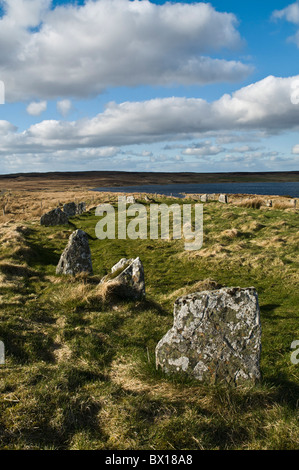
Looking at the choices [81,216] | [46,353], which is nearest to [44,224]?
[81,216]

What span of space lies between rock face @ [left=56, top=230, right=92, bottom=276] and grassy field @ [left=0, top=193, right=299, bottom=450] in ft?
2.83

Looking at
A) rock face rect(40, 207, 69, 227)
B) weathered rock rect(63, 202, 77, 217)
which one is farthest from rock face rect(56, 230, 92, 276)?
weathered rock rect(63, 202, 77, 217)

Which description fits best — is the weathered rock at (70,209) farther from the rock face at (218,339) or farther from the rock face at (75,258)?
the rock face at (218,339)

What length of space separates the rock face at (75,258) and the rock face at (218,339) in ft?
27.1

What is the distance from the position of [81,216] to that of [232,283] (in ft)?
77.0

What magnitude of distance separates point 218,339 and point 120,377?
200cm

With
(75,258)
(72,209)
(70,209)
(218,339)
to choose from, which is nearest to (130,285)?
(75,258)

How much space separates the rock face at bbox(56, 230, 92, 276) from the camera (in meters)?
13.6

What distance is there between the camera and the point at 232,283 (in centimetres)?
1332

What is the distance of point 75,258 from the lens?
13.7 meters

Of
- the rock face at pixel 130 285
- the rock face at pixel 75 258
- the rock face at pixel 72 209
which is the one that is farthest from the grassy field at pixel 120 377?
the rock face at pixel 72 209

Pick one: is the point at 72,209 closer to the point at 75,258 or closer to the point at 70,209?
the point at 70,209

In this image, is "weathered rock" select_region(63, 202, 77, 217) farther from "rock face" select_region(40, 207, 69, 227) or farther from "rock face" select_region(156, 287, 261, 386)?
"rock face" select_region(156, 287, 261, 386)

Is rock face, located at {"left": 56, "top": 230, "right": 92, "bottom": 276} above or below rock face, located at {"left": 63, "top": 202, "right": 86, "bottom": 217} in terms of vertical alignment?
below
